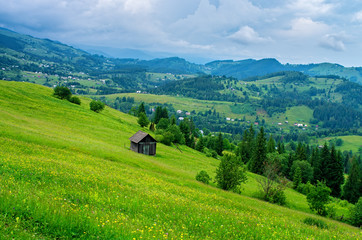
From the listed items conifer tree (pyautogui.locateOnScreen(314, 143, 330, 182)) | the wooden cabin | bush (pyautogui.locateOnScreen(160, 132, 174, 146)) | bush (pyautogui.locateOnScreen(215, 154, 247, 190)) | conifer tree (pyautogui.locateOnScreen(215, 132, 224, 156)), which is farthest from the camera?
conifer tree (pyautogui.locateOnScreen(215, 132, 224, 156))

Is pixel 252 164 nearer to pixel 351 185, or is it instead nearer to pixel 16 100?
pixel 351 185

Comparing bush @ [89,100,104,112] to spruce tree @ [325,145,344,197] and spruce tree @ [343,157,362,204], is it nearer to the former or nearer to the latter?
spruce tree @ [325,145,344,197]

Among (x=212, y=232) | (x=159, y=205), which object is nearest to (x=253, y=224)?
(x=212, y=232)

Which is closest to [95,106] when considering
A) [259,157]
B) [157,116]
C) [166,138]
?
[166,138]

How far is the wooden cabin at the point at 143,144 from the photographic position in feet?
211

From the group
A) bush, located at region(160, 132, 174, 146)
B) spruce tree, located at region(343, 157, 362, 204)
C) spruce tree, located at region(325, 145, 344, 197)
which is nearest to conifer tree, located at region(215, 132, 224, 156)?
bush, located at region(160, 132, 174, 146)

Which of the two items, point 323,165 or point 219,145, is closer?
point 323,165

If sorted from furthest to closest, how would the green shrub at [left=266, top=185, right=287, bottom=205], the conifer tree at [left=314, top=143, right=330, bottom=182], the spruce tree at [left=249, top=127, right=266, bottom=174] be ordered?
the spruce tree at [left=249, top=127, right=266, bottom=174]
the conifer tree at [left=314, top=143, right=330, bottom=182]
the green shrub at [left=266, top=185, right=287, bottom=205]

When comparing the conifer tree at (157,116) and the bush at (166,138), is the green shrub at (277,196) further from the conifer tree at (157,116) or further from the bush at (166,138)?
the conifer tree at (157,116)

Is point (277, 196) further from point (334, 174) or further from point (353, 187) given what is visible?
point (334, 174)

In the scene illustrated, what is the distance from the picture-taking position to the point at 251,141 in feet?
405

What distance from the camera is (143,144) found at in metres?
64.7

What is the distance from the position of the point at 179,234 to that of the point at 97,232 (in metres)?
3.46

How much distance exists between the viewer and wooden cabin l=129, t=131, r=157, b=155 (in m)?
→ 64.2
